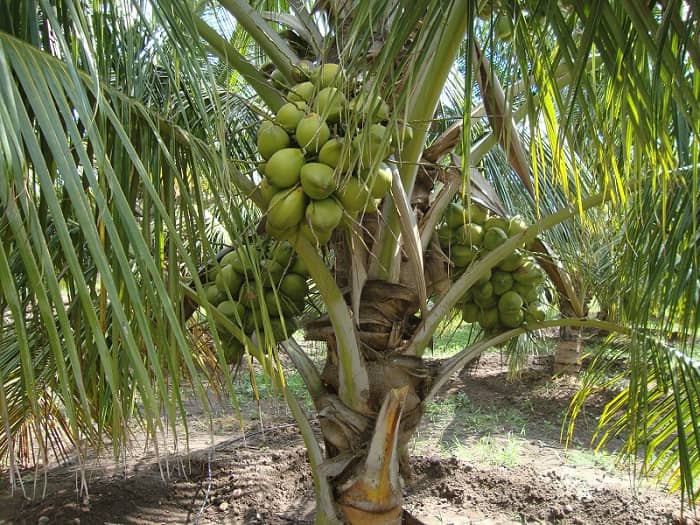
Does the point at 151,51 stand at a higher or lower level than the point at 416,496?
higher

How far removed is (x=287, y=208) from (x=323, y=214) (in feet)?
0.23

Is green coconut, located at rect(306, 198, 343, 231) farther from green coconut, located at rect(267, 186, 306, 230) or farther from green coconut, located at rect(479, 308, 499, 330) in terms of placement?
green coconut, located at rect(479, 308, 499, 330)

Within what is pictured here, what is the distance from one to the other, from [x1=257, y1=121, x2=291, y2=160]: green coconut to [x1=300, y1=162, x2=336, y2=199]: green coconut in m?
0.10

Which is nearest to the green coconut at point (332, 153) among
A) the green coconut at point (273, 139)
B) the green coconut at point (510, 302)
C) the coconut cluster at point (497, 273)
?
the green coconut at point (273, 139)

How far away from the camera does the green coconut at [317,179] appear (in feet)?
3.75

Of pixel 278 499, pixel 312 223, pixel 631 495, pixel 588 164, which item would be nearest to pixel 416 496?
pixel 278 499

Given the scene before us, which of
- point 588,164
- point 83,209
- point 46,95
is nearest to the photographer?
point 83,209

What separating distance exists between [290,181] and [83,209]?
510 mm

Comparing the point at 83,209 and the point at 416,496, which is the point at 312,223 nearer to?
the point at 83,209

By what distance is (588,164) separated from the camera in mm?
1994

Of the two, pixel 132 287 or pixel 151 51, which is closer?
pixel 132 287

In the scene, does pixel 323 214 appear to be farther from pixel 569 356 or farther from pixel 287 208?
pixel 569 356

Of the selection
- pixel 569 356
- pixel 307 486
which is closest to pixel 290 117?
pixel 307 486

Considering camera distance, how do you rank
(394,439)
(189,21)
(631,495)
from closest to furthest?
(189,21), (394,439), (631,495)
